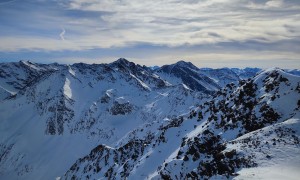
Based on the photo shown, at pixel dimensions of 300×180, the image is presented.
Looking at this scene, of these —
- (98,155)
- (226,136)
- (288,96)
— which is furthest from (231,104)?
(98,155)

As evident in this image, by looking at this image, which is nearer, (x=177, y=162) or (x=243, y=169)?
(x=243, y=169)

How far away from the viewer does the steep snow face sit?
159 ft

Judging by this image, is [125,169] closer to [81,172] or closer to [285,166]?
[81,172]

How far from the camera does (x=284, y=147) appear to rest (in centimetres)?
4819

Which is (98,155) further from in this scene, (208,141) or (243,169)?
(243,169)

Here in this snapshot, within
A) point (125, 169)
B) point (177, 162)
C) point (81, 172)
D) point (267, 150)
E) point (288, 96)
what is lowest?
point (81, 172)

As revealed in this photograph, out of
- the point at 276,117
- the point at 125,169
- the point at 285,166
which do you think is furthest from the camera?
the point at 125,169

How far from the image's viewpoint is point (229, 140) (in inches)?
2638

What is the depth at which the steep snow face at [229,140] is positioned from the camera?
48406mm

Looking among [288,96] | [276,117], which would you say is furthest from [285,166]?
[288,96]

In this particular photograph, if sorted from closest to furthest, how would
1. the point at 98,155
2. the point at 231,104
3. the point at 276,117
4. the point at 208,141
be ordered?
the point at 276,117 → the point at 208,141 → the point at 231,104 → the point at 98,155

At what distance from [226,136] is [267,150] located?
2127 centimetres

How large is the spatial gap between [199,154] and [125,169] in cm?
4137

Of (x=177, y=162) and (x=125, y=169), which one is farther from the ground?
(x=177, y=162)
